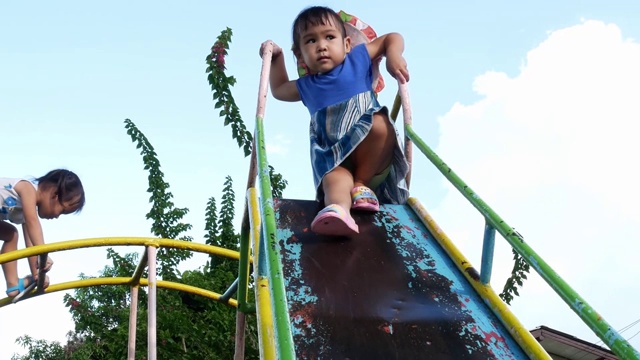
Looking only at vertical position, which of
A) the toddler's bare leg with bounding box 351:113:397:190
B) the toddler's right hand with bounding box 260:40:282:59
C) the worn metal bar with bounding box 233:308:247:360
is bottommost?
the worn metal bar with bounding box 233:308:247:360

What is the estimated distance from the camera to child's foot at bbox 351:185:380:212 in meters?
2.53

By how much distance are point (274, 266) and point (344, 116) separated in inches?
47.0

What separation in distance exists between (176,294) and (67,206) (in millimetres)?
4141

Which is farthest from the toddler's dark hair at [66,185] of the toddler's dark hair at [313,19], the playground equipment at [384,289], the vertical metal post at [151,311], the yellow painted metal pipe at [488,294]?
the yellow painted metal pipe at [488,294]

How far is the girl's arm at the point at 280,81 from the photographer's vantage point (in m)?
2.95

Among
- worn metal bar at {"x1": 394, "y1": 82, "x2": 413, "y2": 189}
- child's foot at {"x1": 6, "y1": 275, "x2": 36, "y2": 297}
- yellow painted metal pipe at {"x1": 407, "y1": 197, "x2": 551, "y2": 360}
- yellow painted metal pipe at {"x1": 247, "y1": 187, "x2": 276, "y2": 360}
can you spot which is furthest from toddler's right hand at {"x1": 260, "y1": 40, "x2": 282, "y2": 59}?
child's foot at {"x1": 6, "y1": 275, "x2": 36, "y2": 297}

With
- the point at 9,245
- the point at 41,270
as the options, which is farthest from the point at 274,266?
the point at 9,245

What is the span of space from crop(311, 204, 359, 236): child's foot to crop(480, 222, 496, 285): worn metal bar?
0.42m

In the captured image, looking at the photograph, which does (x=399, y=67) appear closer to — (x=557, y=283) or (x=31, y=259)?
(x=557, y=283)

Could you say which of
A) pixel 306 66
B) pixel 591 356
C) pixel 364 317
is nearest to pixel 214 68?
pixel 306 66

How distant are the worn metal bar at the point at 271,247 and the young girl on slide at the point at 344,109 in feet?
0.78

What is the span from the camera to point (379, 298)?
6.74 ft

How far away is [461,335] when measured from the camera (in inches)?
77.7

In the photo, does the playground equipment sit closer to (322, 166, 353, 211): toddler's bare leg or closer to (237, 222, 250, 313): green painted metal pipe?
(322, 166, 353, 211): toddler's bare leg
